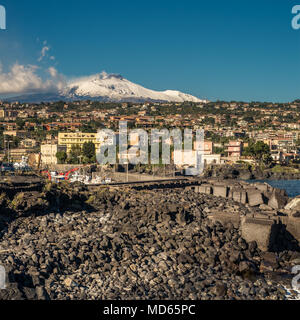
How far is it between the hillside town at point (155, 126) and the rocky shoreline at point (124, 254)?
25894 millimetres

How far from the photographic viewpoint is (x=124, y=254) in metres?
12.0

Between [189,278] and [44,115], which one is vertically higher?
[44,115]

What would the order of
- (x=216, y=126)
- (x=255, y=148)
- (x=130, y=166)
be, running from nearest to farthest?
(x=130, y=166) < (x=255, y=148) < (x=216, y=126)

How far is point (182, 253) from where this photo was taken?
12633 mm

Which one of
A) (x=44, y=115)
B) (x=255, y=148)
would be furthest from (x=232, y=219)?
(x=44, y=115)

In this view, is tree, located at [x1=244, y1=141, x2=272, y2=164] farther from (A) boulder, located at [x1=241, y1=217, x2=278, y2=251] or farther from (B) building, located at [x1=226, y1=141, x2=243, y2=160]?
(A) boulder, located at [x1=241, y1=217, x2=278, y2=251]

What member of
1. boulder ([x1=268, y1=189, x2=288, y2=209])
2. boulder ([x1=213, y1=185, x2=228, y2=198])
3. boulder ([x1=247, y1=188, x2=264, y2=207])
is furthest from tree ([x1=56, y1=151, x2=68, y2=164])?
boulder ([x1=268, y1=189, x2=288, y2=209])

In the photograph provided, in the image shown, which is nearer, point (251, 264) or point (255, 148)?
point (251, 264)

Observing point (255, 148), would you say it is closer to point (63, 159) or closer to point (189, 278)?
point (63, 159)

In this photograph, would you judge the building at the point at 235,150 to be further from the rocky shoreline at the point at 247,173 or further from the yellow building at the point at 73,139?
the yellow building at the point at 73,139

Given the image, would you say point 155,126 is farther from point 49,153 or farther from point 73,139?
point 49,153
